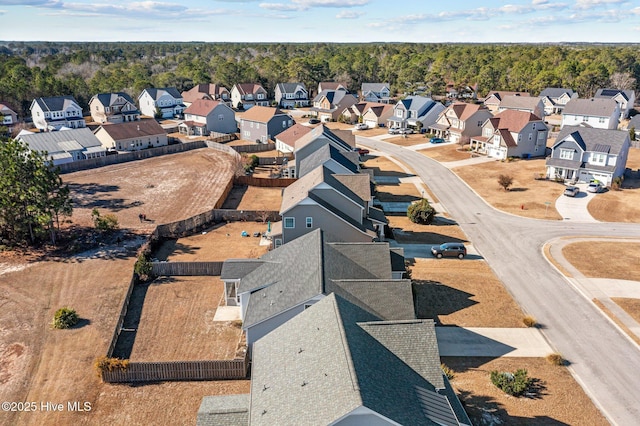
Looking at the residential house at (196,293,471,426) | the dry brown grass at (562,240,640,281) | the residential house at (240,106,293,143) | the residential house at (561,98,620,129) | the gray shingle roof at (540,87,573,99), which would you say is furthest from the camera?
the gray shingle roof at (540,87,573,99)

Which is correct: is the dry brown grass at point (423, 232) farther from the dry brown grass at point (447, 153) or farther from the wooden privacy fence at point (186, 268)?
the dry brown grass at point (447, 153)

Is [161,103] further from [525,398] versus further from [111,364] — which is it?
[525,398]

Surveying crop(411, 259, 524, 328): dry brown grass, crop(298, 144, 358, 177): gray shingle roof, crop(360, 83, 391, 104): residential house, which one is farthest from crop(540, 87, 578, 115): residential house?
crop(411, 259, 524, 328): dry brown grass

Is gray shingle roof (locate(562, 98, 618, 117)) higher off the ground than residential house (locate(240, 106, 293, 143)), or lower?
higher

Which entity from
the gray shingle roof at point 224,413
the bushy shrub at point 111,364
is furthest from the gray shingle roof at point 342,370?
the bushy shrub at point 111,364

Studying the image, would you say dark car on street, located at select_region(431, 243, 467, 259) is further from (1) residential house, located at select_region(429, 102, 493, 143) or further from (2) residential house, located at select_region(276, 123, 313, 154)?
(1) residential house, located at select_region(429, 102, 493, 143)
